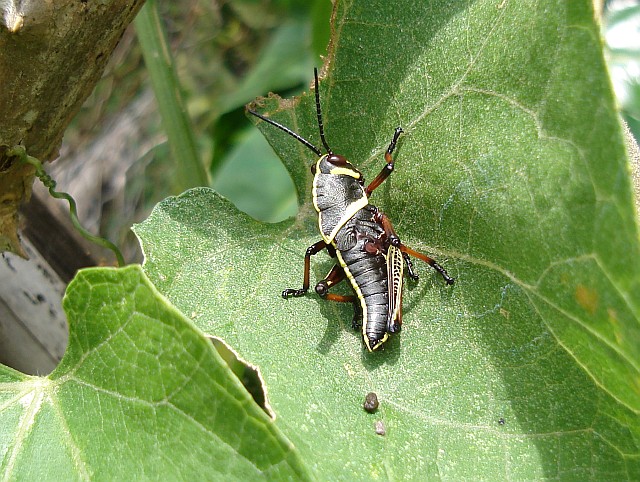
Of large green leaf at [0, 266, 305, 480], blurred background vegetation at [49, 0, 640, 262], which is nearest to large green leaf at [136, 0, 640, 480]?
large green leaf at [0, 266, 305, 480]

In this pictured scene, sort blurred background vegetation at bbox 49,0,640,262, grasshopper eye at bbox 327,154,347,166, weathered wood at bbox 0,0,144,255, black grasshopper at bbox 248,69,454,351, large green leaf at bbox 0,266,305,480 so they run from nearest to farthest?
large green leaf at bbox 0,266,305,480, weathered wood at bbox 0,0,144,255, black grasshopper at bbox 248,69,454,351, grasshopper eye at bbox 327,154,347,166, blurred background vegetation at bbox 49,0,640,262

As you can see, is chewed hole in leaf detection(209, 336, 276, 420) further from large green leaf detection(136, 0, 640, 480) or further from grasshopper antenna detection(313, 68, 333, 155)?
grasshopper antenna detection(313, 68, 333, 155)

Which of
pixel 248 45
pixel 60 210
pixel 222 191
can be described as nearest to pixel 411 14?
pixel 60 210

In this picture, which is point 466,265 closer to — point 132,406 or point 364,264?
point 364,264

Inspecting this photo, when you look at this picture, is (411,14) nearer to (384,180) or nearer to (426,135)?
(426,135)

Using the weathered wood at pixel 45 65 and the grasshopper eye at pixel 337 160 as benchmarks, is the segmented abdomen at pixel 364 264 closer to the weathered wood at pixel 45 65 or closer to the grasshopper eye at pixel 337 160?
the grasshopper eye at pixel 337 160

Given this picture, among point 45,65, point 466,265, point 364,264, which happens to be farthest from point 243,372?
point 45,65
